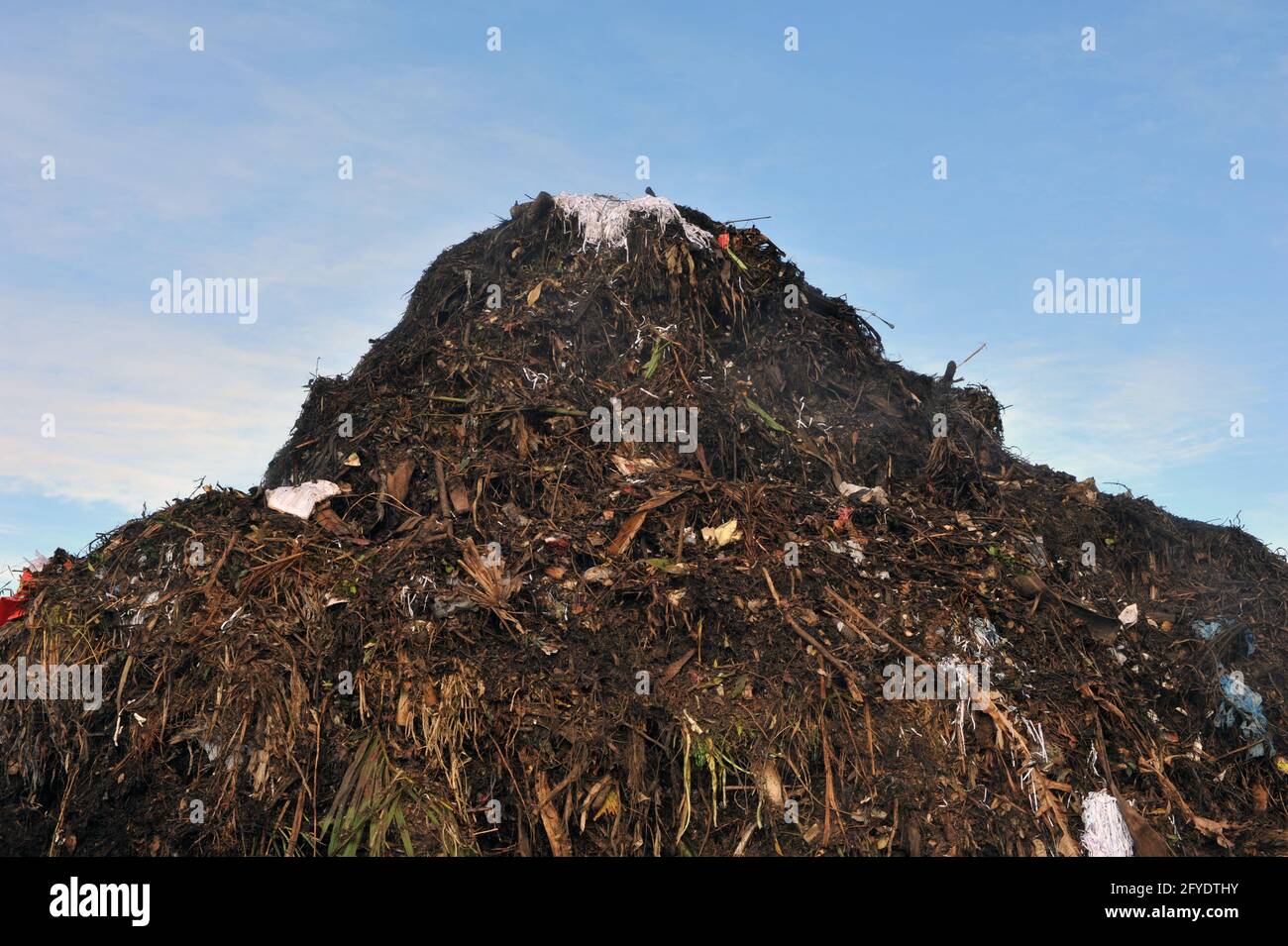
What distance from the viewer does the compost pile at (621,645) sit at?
21.9ft

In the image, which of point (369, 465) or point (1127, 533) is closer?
point (369, 465)

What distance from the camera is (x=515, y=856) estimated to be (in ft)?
21.1

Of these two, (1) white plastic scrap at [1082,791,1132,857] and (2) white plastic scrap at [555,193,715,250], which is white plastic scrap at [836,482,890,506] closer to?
(1) white plastic scrap at [1082,791,1132,857]

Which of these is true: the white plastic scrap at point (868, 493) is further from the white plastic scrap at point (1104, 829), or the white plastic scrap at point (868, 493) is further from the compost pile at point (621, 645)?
the white plastic scrap at point (1104, 829)

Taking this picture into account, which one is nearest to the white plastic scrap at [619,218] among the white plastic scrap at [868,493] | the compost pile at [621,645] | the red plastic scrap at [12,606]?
the compost pile at [621,645]

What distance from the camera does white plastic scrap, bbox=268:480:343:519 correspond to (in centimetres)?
829

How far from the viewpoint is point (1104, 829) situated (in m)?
6.79

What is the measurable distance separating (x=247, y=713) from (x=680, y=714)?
128 inches

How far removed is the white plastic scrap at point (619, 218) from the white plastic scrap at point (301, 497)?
432 centimetres

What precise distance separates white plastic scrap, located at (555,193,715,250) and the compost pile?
89 centimetres
